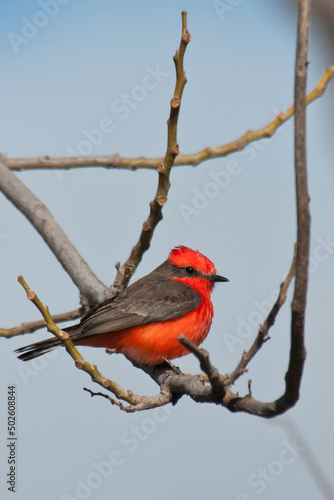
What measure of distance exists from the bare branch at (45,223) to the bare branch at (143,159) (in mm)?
280

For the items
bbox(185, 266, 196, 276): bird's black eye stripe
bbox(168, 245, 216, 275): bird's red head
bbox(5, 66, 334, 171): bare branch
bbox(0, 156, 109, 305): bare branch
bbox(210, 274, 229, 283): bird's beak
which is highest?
bbox(5, 66, 334, 171): bare branch

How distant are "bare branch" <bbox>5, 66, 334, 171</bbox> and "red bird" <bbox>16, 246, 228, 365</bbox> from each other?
1447 mm

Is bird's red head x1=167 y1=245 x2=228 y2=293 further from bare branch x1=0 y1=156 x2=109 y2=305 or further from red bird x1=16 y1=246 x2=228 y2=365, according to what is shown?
bare branch x1=0 y1=156 x2=109 y2=305

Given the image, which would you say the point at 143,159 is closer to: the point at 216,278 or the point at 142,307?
the point at 142,307

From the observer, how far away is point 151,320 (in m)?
6.77

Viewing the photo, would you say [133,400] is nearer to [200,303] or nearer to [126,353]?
[126,353]

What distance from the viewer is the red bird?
Result: 641cm

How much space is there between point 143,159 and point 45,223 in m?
1.18

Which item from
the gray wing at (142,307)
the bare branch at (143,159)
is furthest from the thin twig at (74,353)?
the bare branch at (143,159)

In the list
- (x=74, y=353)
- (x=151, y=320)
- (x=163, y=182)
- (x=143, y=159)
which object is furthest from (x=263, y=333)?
(x=151, y=320)

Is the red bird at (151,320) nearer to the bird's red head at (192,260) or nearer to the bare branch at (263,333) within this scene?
the bird's red head at (192,260)

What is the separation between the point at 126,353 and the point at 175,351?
0.57 m

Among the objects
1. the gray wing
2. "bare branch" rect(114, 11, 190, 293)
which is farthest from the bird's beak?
"bare branch" rect(114, 11, 190, 293)

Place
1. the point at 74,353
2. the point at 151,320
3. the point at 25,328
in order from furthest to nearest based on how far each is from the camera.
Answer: the point at 151,320, the point at 25,328, the point at 74,353
